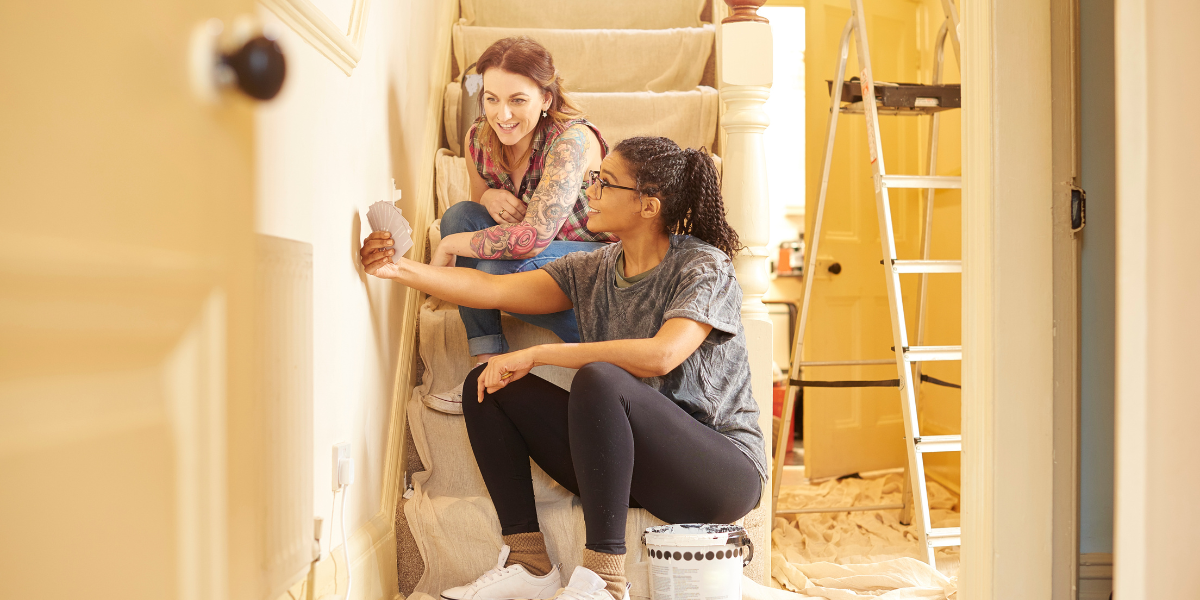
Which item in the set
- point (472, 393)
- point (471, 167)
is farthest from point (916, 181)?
point (472, 393)

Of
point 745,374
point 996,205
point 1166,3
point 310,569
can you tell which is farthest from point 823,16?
point 310,569

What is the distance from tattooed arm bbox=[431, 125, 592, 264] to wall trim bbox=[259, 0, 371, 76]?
465 mm

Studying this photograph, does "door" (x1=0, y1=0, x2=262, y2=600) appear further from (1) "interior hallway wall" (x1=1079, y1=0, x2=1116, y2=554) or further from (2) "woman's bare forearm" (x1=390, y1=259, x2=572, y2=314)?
(1) "interior hallway wall" (x1=1079, y1=0, x2=1116, y2=554)

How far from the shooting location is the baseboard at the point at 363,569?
50.3 inches

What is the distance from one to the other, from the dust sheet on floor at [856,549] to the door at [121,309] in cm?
115

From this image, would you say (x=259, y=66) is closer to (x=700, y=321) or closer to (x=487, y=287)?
(x=487, y=287)

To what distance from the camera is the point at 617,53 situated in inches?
104

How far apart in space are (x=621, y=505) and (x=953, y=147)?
92.6 inches

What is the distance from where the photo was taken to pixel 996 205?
114 centimetres

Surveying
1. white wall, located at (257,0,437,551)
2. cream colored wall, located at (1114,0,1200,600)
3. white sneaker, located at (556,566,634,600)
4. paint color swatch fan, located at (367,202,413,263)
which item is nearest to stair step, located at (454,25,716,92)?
white wall, located at (257,0,437,551)

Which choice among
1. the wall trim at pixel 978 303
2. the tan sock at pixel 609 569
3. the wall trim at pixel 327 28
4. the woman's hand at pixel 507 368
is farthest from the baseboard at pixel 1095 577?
the wall trim at pixel 327 28

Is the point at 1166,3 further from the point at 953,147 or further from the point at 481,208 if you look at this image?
the point at 953,147

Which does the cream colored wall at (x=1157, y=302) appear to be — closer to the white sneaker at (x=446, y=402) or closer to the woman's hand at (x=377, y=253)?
the woman's hand at (x=377, y=253)

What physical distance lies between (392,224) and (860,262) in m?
2.33
